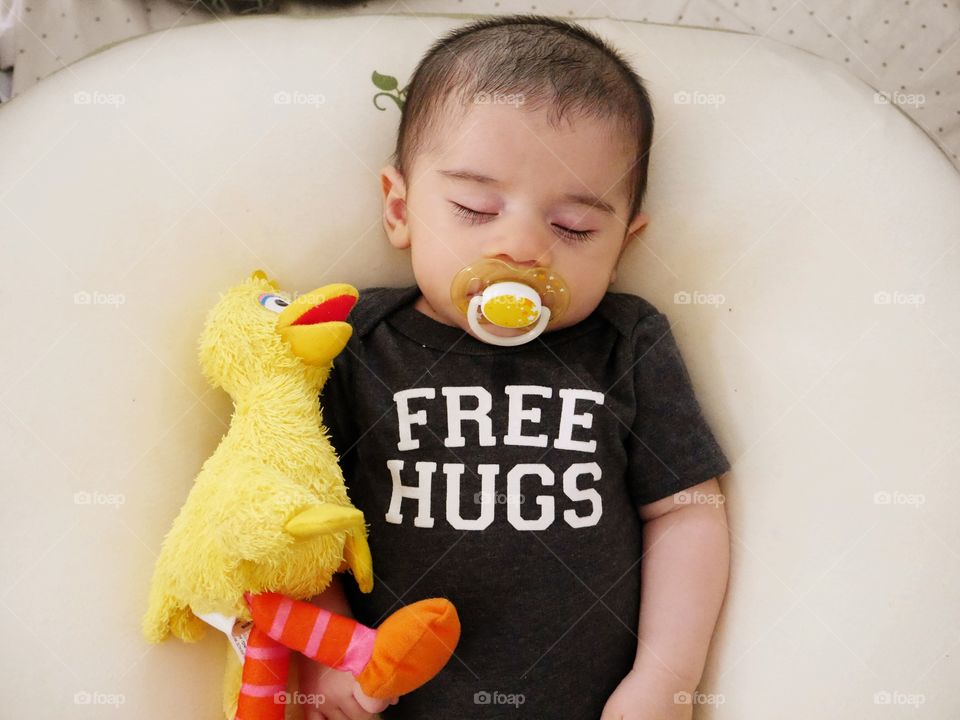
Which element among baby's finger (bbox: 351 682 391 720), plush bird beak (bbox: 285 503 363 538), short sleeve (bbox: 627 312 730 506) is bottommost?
baby's finger (bbox: 351 682 391 720)

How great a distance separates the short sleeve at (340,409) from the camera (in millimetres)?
992

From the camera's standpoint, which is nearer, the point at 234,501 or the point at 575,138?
the point at 234,501

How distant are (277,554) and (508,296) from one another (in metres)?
0.35

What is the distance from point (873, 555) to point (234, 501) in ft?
2.28

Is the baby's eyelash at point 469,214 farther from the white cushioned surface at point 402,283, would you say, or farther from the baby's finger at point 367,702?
the baby's finger at point 367,702

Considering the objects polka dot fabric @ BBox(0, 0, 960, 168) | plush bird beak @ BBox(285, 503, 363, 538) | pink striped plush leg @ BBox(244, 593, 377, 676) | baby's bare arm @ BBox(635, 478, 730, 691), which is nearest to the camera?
plush bird beak @ BBox(285, 503, 363, 538)

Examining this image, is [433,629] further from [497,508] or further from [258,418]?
[258,418]

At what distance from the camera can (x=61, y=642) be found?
870 mm

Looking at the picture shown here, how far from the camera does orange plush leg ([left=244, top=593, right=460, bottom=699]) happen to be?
82 cm

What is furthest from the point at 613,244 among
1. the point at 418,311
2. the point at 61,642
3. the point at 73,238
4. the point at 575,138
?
the point at 61,642

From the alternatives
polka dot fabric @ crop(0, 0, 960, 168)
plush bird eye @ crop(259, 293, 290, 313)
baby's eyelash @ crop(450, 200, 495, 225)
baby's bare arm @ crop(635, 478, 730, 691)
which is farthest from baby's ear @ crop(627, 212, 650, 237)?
polka dot fabric @ crop(0, 0, 960, 168)

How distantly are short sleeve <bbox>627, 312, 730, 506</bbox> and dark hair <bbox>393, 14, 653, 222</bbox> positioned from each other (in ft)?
0.59

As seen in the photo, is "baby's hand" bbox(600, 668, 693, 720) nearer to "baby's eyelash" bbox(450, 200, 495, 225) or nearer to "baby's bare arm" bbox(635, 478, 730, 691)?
"baby's bare arm" bbox(635, 478, 730, 691)

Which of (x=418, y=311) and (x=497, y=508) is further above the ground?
(x=418, y=311)
